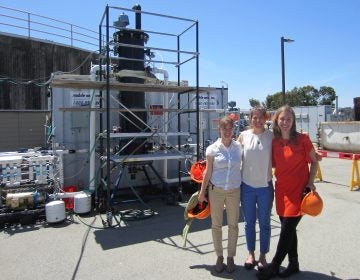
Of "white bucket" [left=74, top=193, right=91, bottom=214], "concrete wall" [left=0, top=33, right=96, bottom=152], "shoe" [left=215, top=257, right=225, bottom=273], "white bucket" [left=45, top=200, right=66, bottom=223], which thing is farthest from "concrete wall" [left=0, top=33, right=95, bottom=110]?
"shoe" [left=215, top=257, right=225, bottom=273]

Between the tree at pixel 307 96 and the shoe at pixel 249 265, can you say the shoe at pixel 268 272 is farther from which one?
the tree at pixel 307 96

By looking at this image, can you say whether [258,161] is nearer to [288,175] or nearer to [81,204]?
[288,175]

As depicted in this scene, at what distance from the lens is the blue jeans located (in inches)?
161

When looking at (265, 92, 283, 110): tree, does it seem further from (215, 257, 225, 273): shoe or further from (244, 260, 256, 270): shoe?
(215, 257, 225, 273): shoe

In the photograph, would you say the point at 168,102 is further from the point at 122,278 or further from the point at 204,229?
the point at 122,278

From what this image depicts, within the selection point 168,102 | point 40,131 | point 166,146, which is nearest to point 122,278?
point 166,146

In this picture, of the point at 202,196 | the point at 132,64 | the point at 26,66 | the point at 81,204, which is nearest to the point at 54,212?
the point at 81,204

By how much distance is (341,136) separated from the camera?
17.4 meters

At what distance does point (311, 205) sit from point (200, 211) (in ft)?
4.31

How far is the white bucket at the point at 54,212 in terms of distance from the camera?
6.34m

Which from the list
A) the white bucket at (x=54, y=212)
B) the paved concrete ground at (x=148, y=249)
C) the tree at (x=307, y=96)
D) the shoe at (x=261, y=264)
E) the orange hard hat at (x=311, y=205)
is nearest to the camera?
the orange hard hat at (x=311, y=205)

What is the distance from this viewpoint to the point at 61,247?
17.3 feet

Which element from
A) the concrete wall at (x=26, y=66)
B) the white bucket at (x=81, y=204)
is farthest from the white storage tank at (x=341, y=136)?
the concrete wall at (x=26, y=66)

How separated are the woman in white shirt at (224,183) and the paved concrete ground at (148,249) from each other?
40cm
